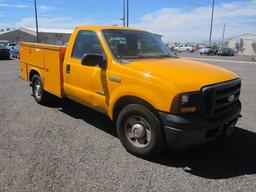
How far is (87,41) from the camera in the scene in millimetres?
5051

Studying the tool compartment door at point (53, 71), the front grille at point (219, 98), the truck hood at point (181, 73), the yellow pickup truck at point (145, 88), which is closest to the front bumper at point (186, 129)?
the yellow pickup truck at point (145, 88)

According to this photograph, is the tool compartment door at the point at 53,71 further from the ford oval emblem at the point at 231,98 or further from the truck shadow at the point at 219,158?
the ford oval emblem at the point at 231,98

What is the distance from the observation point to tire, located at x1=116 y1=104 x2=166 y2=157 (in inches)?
147

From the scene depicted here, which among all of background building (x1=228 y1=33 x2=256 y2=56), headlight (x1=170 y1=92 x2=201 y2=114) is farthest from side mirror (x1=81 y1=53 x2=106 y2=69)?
background building (x1=228 y1=33 x2=256 y2=56)

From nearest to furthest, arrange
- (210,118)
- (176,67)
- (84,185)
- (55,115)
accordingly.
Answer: (84,185)
(210,118)
(176,67)
(55,115)

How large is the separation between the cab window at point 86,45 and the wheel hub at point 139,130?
1469 mm

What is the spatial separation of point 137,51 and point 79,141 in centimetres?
188

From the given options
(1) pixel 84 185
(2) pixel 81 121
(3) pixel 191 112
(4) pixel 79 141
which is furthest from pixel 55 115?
(3) pixel 191 112

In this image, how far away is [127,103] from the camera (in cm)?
419

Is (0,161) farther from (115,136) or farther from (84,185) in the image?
(115,136)

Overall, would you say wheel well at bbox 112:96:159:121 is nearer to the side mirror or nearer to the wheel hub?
the wheel hub

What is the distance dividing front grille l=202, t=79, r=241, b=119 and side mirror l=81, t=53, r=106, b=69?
1.75m

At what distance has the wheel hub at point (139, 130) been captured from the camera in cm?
402

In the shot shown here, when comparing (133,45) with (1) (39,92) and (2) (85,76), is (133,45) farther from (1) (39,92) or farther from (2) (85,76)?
(1) (39,92)
